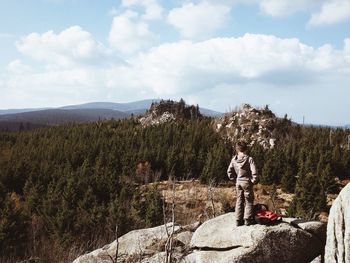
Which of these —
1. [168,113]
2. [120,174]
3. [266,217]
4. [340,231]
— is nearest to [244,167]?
[266,217]

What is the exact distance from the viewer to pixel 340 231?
7.82m

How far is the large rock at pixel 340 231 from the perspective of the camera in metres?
7.61

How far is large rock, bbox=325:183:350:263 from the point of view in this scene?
761 cm

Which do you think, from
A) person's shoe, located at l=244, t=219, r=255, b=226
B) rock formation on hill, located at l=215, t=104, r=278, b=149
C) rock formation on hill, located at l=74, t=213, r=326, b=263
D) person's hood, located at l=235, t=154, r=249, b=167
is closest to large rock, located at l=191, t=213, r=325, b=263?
rock formation on hill, located at l=74, t=213, r=326, b=263

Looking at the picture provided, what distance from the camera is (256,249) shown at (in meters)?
9.12

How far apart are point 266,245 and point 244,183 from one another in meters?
1.53

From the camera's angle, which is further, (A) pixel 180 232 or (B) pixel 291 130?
(B) pixel 291 130

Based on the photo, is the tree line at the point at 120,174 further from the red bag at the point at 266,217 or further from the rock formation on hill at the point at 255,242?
the red bag at the point at 266,217

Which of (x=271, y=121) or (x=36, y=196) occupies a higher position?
(x=271, y=121)

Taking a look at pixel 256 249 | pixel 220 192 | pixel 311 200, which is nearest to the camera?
pixel 256 249

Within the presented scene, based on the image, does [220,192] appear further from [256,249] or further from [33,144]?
[33,144]

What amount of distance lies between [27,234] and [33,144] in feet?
113

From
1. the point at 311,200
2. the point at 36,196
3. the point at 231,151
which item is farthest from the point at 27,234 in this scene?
the point at 231,151

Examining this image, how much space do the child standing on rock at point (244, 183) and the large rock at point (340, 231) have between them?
6.50ft
